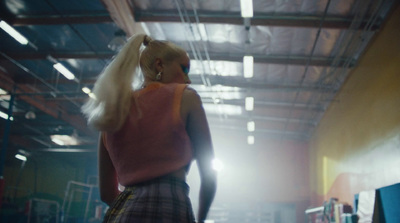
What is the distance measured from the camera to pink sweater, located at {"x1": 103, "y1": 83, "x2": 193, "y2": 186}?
3.07ft

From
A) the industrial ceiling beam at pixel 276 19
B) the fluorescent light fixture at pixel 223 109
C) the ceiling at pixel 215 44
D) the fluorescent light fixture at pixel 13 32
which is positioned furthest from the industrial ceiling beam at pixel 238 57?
the fluorescent light fixture at pixel 223 109

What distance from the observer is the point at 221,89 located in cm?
1063

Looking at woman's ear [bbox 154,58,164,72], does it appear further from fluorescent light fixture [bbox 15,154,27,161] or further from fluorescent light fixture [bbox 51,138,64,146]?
fluorescent light fixture [bbox 15,154,27,161]

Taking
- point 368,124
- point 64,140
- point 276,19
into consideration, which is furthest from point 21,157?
point 368,124

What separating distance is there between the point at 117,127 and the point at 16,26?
768 centimetres

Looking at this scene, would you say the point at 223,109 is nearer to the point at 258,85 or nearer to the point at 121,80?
the point at 258,85

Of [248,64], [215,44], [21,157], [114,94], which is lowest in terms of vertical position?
[114,94]

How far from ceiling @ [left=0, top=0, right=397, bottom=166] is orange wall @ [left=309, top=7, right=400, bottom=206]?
1.45 ft

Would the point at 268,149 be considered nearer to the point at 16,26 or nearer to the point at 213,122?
the point at 213,122

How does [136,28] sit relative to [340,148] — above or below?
above

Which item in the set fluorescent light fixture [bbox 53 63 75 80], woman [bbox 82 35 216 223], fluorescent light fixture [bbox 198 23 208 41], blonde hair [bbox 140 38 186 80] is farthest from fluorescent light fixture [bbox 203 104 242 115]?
woman [bbox 82 35 216 223]

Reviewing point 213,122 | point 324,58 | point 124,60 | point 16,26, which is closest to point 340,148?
point 324,58

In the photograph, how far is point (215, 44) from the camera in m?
8.10

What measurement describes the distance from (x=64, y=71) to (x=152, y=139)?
8.87 m
